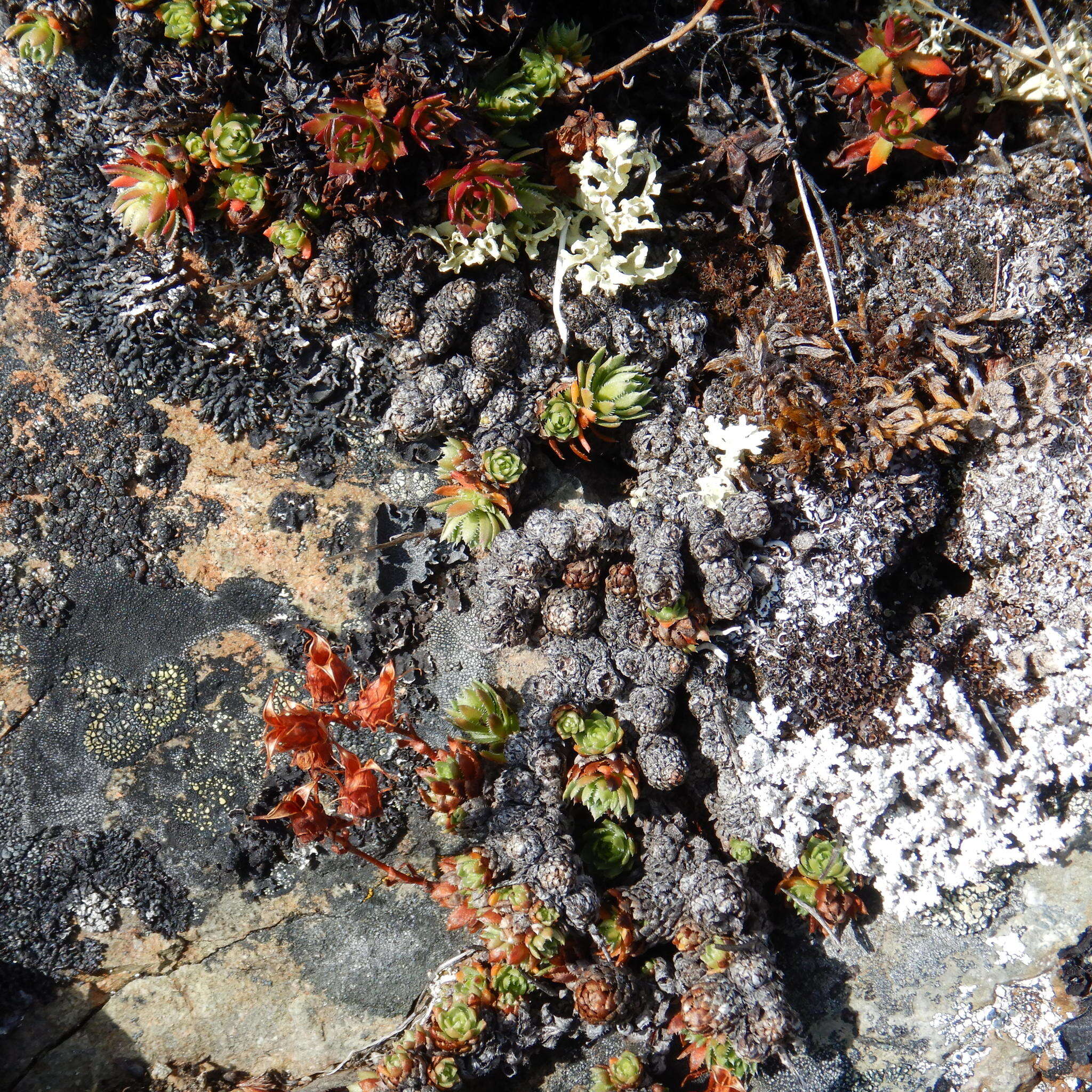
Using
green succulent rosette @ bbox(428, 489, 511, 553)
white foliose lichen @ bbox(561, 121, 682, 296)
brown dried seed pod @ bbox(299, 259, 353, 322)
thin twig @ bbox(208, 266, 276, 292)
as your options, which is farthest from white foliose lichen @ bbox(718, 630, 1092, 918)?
thin twig @ bbox(208, 266, 276, 292)

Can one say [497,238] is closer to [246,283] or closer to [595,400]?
[595,400]

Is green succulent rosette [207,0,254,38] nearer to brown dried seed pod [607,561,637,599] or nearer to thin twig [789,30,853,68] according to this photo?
thin twig [789,30,853,68]

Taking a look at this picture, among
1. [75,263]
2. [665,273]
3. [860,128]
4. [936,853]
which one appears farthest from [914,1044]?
[75,263]

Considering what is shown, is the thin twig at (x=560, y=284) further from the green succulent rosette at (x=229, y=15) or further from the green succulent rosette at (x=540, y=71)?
the green succulent rosette at (x=229, y=15)

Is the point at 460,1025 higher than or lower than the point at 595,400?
lower

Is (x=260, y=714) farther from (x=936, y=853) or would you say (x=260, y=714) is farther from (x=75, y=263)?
(x=936, y=853)

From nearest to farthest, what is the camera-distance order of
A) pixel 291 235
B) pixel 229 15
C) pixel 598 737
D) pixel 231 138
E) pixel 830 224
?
1. pixel 229 15
2. pixel 231 138
3. pixel 291 235
4. pixel 598 737
5. pixel 830 224

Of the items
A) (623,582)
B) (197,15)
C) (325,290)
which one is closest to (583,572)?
(623,582)
